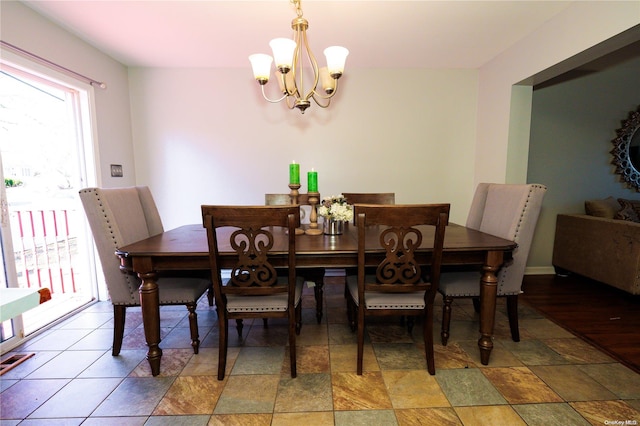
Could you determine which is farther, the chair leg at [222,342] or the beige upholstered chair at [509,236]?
the beige upholstered chair at [509,236]

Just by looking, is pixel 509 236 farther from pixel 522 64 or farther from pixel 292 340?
pixel 522 64

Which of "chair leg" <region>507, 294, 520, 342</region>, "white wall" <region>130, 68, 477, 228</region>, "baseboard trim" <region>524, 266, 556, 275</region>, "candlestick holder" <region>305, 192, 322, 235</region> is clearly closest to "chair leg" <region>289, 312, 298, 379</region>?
"candlestick holder" <region>305, 192, 322, 235</region>

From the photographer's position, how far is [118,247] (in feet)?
5.32

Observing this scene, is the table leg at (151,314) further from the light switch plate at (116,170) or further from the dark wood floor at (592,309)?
the dark wood floor at (592,309)

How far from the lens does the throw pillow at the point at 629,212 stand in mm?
2787

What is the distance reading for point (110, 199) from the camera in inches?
65.5

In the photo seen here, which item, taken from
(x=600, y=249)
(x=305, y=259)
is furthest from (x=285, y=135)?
(x=600, y=249)

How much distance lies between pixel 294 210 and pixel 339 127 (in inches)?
79.6

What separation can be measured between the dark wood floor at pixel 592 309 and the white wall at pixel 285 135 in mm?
1330

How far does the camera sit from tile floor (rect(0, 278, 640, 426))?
1308 millimetres

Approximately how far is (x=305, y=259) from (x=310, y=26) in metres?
1.87

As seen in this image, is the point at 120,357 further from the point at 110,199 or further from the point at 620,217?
the point at 620,217

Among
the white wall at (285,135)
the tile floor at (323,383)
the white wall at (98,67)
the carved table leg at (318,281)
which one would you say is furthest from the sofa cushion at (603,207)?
the white wall at (98,67)

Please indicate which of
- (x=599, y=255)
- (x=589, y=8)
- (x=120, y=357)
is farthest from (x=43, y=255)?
(x=599, y=255)
